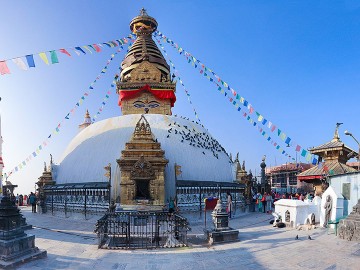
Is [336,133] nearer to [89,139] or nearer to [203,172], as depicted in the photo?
[203,172]

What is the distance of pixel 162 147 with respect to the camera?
1700cm

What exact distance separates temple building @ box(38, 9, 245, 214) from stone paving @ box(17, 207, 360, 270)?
5019 millimetres

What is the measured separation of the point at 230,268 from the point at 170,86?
20.6 m

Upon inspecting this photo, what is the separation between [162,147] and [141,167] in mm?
2829

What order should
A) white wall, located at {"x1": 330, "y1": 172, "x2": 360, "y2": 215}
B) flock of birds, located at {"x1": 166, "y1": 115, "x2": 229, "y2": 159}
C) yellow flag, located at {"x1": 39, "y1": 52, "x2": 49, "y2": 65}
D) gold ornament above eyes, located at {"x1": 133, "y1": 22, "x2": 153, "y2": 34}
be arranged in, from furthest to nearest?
1. gold ornament above eyes, located at {"x1": 133, "y1": 22, "x2": 153, "y2": 34}
2. flock of birds, located at {"x1": 166, "y1": 115, "x2": 229, "y2": 159}
3. yellow flag, located at {"x1": 39, "y1": 52, "x2": 49, "y2": 65}
4. white wall, located at {"x1": 330, "y1": 172, "x2": 360, "y2": 215}

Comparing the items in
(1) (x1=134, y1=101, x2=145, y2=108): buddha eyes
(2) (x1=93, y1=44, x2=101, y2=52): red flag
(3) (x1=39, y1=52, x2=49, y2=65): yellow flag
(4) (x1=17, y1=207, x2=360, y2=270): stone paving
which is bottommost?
(4) (x1=17, y1=207, x2=360, y2=270): stone paving

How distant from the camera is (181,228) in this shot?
30.8ft

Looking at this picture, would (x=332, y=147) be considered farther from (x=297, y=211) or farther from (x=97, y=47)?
(x=97, y=47)

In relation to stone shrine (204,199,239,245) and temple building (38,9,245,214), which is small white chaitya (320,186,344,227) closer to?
stone shrine (204,199,239,245)

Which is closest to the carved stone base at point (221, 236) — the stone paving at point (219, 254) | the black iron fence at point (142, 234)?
the stone paving at point (219, 254)

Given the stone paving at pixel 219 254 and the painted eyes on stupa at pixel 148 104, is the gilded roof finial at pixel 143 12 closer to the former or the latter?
the painted eyes on stupa at pixel 148 104

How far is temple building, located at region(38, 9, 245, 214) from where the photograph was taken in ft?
48.0

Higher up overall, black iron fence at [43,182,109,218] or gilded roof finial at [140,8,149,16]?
gilded roof finial at [140,8,149,16]

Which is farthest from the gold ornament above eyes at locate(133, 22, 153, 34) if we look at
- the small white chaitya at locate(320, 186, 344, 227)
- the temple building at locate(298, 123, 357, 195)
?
the small white chaitya at locate(320, 186, 344, 227)
